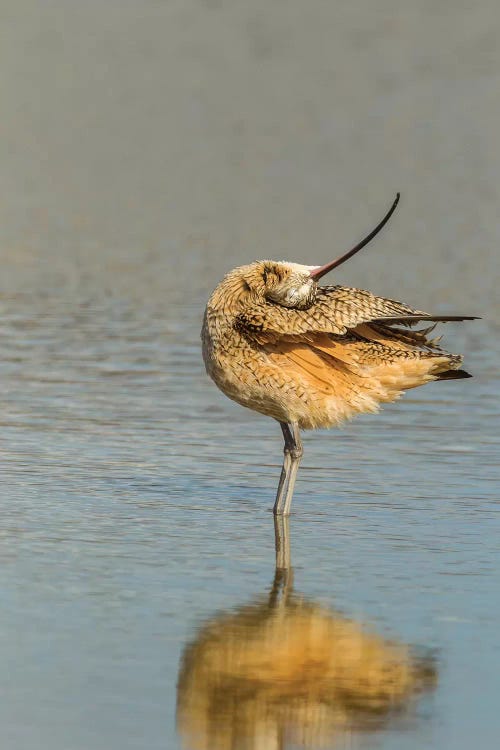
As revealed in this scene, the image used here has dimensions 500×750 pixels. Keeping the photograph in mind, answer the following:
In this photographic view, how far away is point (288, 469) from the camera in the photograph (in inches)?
323

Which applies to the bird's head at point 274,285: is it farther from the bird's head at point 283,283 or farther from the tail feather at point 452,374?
the tail feather at point 452,374

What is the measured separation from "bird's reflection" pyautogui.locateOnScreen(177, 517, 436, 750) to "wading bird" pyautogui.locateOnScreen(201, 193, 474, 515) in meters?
2.00

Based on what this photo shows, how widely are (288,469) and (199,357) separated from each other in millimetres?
3819

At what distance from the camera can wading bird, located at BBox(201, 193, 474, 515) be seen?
819cm

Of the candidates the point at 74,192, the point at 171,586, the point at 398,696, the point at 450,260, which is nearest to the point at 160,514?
the point at 171,586

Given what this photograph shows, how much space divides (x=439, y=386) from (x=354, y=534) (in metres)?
4.12

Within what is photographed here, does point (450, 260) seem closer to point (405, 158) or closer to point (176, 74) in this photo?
point (405, 158)

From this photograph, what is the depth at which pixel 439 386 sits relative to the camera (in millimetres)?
11398

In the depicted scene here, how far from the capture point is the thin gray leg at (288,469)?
793 centimetres

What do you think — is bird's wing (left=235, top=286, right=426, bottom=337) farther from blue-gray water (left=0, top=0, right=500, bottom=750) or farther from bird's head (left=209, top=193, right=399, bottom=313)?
blue-gray water (left=0, top=0, right=500, bottom=750)

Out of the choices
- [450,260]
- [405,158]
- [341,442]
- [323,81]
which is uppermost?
[323,81]

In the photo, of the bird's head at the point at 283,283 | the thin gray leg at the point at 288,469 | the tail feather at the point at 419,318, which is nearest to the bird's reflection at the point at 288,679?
the thin gray leg at the point at 288,469

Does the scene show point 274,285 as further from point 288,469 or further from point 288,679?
point 288,679

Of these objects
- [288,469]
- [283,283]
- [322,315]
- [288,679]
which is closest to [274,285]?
[283,283]
